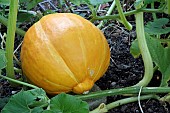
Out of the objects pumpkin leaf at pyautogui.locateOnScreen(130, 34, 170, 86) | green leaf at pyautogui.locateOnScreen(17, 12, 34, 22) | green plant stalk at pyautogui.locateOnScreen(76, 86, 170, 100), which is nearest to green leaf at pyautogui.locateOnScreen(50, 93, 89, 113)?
green plant stalk at pyautogui.locateOnScreen(76, 86, 170, 100)

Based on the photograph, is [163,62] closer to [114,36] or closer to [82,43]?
[82,43]

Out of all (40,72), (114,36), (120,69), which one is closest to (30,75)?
(40,72)

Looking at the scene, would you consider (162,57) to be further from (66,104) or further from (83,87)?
(66,104)

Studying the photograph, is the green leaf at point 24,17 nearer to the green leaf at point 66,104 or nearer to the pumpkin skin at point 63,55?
the pumpkin skin at point 63,55

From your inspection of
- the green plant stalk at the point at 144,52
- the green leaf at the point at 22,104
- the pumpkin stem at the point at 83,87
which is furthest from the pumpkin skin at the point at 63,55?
the green leaf at the point at 22,104

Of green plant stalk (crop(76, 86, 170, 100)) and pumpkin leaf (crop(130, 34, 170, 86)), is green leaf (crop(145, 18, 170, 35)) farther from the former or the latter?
green plant stalk (crop(76, 86, 170, 100))

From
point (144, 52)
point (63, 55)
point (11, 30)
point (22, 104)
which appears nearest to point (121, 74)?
point (144, 52)
